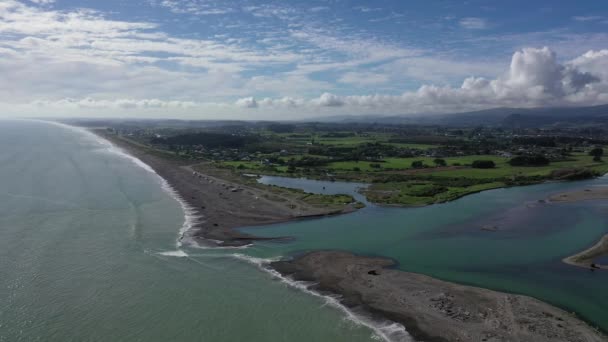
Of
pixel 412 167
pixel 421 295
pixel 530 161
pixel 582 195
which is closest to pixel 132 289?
pixel 421 295

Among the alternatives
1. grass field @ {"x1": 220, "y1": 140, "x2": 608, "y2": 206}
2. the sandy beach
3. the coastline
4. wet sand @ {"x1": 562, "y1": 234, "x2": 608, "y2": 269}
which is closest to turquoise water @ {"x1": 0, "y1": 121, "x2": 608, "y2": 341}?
wet sand @ {"x1": 562, "y1": 234, "x2": 608, "y2": 269}

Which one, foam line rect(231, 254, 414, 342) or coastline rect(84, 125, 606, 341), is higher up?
coastline rect(84, 125, 606, 341)

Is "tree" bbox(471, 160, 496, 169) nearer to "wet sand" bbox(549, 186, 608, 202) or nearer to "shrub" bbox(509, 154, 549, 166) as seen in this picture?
"shrub" bbox(509, 154, 549, 166)

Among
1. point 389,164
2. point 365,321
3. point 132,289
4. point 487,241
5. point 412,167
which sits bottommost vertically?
point 365,321

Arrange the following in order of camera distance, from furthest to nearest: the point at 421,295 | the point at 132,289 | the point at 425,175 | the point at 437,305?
the point at 425,175 < the point at 132,289 < the point at 421,295 < the point at 437,305

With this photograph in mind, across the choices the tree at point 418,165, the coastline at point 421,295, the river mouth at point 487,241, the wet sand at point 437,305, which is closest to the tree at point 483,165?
the tree at point 418,165

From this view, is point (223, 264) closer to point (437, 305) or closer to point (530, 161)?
point (437, 305)
